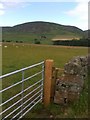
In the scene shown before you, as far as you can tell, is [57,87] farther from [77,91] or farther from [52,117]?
[52,117]

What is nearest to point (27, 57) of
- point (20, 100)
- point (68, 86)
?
point (68, 86)

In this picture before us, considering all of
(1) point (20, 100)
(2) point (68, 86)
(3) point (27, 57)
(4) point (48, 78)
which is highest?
(3) point (27, 57)

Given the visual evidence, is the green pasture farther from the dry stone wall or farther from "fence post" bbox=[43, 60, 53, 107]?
Result: the dry stone wall

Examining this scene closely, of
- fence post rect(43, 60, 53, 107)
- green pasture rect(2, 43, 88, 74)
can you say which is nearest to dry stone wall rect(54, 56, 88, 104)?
fence post rect(43, 60, 53, 107)

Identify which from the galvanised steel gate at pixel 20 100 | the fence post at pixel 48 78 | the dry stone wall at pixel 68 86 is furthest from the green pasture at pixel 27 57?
the dry stone wall at pixel 68 86

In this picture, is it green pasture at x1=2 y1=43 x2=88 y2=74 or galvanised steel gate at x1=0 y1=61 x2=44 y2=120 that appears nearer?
galvanised steel gate at x1=0 y1=61 x2=44 y2=120

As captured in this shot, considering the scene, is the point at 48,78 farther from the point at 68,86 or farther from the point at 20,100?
the point at 20,100

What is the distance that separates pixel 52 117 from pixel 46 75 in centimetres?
157

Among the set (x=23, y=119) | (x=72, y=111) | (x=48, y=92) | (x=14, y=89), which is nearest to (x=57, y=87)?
(x=48, y=92)

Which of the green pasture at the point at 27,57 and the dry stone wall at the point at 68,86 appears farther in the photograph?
the green pasture at the point at 27,57

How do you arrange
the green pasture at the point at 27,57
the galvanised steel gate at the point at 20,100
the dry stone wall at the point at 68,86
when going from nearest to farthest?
the galvanised steel gate at the point at 20,100 < the dry stone wall at the point at 68,86 < the green pasture at the point at 27,57

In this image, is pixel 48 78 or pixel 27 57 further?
pixel 27 57

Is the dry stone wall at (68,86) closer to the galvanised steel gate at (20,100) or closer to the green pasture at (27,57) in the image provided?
the galvanised steel gate at (20,100)

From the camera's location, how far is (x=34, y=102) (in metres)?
8.38
